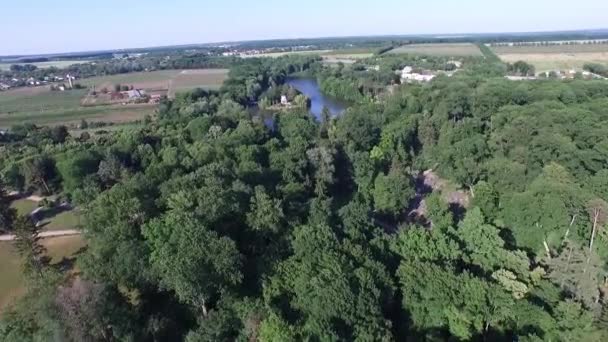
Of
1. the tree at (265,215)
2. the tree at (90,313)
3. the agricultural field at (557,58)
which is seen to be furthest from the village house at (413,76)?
the tree at (90,313)

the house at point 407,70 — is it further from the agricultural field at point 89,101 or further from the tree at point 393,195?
the tree at point 393,195

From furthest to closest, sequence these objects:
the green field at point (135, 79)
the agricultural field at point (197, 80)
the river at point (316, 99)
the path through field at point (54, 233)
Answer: the green field at point (135, 79), the agricultural field at point (197, 80), the river at point (316, 99), the path through field at point (54, 233)

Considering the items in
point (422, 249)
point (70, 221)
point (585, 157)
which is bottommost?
point (70, 221)

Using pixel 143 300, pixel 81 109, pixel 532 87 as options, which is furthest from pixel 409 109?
pixel 81 109

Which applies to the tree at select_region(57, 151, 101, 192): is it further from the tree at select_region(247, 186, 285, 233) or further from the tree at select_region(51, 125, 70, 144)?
the tree at select_region(247, 186, 285, 233)

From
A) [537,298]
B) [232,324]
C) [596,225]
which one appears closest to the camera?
Answer: [232,324]

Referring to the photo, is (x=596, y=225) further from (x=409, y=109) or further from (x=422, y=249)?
(x=409, y=109)

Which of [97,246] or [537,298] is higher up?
[97,246]

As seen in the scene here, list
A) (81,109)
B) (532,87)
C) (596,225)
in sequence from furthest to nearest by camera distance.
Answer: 1. (81,109)
2. (532,87)
3. (596,225)
